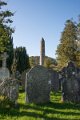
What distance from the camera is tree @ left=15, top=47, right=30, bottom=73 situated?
4694 cm

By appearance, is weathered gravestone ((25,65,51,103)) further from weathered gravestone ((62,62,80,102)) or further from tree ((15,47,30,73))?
tree ((15,47,30,73))

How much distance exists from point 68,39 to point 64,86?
36428 millimetres

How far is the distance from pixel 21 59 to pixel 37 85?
2959 centimetres

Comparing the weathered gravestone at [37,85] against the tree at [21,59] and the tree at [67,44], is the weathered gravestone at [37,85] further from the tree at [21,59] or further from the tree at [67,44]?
the tree at [67,44]

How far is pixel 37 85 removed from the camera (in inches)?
723

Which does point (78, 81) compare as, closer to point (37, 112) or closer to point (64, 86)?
point (64, 86)

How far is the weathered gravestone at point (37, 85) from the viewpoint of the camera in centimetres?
1812

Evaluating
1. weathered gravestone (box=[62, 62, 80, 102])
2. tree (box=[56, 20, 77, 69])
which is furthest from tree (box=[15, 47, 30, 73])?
weathered gravestone (box=[62, 62, 80, 102])

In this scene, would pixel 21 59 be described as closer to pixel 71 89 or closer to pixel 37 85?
pixel 71 89

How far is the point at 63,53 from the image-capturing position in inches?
2151

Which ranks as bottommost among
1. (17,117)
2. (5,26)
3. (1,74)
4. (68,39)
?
(17,117)

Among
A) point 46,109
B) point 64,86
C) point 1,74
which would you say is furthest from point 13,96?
point 1,74

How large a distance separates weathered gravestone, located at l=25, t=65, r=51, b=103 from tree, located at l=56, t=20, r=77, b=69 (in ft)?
112

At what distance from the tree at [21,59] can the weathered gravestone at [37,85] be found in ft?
90.5
